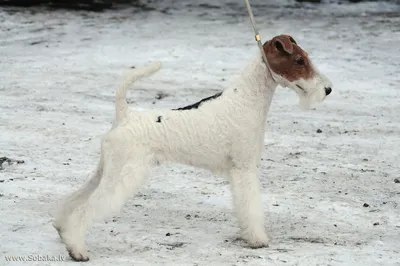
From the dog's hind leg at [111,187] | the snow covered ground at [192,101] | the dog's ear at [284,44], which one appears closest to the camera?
the dog's hind leg at [111,187]

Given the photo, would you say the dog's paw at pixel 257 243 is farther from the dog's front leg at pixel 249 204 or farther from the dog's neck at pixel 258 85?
the dog's neck at pixel 258 85

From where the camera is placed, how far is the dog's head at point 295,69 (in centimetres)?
459

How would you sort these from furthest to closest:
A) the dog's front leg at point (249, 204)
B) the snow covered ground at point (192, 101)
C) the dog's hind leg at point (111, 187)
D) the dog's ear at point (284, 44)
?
the snow covered ground at point (192, 101) < the dog's front leg at point (249, 204) < the dog's ear at point (284, 44) < the dog's hind leg at point (111, 187)

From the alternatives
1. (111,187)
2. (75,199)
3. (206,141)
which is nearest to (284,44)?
(206,141)

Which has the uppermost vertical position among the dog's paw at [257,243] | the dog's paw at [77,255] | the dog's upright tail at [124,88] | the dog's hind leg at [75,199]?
the dog's upright tail at [124,88]

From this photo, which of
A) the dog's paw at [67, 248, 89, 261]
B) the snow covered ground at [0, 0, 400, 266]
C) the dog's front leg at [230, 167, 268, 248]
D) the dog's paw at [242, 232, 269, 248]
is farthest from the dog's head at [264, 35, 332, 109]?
the dog's paw at [67, 248, 89, 261]

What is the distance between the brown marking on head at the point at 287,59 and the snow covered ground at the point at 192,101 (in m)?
1.11

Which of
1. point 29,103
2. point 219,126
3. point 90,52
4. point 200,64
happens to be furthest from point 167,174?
point 90,52

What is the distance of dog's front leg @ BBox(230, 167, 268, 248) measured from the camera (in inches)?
184

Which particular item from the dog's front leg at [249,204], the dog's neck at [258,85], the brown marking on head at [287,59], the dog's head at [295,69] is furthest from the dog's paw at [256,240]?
the brown marking on head at [287,59]

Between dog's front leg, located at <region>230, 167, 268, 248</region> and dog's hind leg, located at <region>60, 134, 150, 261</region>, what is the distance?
617 mm

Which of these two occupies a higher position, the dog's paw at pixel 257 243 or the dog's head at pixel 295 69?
the dog's head at pixel 295 69

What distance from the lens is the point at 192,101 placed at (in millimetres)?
8633

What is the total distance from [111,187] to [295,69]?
1.35 m
